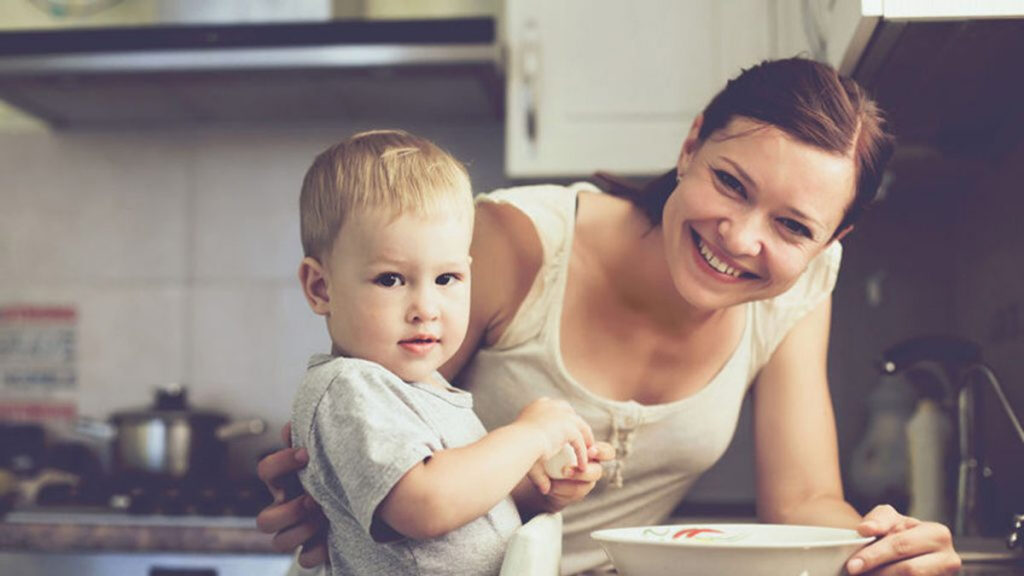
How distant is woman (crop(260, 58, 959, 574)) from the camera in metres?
1.07

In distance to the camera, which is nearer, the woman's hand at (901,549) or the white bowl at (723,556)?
the white bowl at (723,556)

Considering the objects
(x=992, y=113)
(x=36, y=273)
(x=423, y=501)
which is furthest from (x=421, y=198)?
(x=36, y=273)

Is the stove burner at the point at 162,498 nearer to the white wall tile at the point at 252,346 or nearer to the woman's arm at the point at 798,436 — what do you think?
the white wall tile at the point at 252,346

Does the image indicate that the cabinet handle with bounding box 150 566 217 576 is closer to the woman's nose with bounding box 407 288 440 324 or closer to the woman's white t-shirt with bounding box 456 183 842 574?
the woman's white t-shirt with bounding box 456 183 842 574

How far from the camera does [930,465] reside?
1.70 metres

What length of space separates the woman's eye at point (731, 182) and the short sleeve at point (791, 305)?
0.91 ft

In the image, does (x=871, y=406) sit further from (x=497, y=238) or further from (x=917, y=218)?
(x=497, y=238)

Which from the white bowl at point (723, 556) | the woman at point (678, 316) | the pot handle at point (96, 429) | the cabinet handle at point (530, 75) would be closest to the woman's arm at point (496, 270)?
the woman at point (678, 316)

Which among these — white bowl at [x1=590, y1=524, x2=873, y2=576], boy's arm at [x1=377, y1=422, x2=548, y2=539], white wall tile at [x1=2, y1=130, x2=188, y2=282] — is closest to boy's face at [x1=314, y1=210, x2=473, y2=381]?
boy's arm at [x1=377, y1=422, x2=548, y2=539]

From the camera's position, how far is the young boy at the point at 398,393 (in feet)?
2.68

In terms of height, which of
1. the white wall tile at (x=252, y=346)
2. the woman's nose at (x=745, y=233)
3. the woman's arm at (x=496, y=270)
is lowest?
the white wall tile at (x=252, y=346)

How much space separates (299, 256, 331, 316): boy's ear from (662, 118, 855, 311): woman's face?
1.19 feet

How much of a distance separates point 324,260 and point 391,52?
3.74 feet

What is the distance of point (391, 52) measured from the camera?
1990mm
